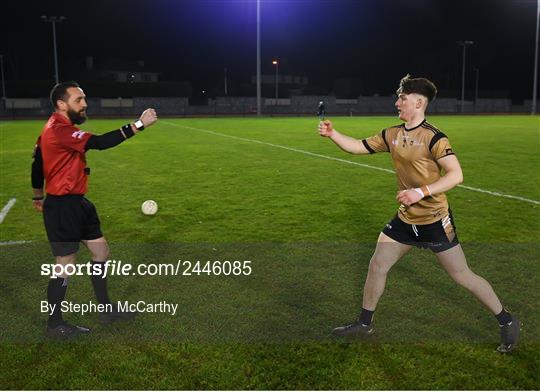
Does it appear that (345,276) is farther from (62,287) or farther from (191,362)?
(62,287)

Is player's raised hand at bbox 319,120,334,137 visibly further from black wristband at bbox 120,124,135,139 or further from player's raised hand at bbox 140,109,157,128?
black wristband at bbox 120,124,135,139

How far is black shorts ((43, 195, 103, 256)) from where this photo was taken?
4.05 metres

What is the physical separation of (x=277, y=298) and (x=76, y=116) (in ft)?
7.67

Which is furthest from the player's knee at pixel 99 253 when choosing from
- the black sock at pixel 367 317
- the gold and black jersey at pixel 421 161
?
the gold and black jersey at pixel 421 161

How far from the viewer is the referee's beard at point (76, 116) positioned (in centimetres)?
400

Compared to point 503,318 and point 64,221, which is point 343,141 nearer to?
point 503,318

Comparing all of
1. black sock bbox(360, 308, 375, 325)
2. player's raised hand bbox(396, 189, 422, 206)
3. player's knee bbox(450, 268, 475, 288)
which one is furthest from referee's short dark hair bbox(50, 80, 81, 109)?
player's knee bbox(450, 268, 475, 288)

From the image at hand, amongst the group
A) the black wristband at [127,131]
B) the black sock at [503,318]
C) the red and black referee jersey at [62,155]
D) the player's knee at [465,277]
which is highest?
the black wristband at [127,131]

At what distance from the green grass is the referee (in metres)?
0.45

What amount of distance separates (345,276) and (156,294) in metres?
1.90

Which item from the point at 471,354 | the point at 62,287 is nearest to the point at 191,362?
the point at 62,287

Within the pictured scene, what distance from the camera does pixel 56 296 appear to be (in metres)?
4.22

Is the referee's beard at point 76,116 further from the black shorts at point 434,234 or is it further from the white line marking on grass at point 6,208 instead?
the white line marking on grass at point 6,208

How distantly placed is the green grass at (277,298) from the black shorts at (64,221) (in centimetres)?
73
